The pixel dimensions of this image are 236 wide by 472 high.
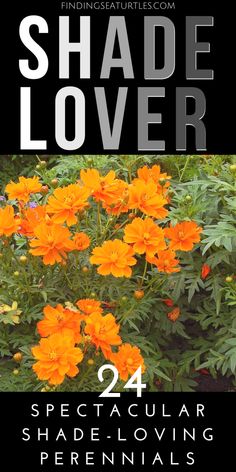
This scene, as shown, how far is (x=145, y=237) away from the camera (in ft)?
9.43

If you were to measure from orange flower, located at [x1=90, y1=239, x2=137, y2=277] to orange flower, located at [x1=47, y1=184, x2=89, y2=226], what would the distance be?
5.8 inches

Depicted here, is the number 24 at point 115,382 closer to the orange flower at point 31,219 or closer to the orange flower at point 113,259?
the orange flower at point 113,259

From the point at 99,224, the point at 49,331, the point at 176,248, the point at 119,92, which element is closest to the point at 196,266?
the point at 176,248

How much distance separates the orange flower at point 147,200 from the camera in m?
2.95

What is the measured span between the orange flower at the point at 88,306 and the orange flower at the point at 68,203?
271mm

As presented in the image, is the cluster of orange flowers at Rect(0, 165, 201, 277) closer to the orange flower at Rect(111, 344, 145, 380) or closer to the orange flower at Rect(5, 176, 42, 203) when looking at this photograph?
the orange flower at Rect(5, 176, 42, 203)

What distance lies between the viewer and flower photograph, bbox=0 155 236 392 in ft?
9.34

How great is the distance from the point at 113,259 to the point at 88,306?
0.61 ft

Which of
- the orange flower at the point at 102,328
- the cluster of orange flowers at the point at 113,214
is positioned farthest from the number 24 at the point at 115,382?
the cluster of orange flowers at the point at 113,214

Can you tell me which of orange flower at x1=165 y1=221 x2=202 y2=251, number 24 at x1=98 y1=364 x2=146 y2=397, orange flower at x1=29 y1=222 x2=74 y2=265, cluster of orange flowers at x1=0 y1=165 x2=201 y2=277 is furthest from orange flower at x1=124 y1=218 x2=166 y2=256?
number 24 at x1=98 y1=364 x2=146 y2=397

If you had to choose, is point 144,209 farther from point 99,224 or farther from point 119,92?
point 119,92

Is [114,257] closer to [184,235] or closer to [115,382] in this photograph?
[184,235]

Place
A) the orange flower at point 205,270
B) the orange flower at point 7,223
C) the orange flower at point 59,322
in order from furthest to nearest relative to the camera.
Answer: the orange flower at point 205,270
the orange flower at point 7,223
the orange flower at point 59,322

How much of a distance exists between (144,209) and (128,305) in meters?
0.36
